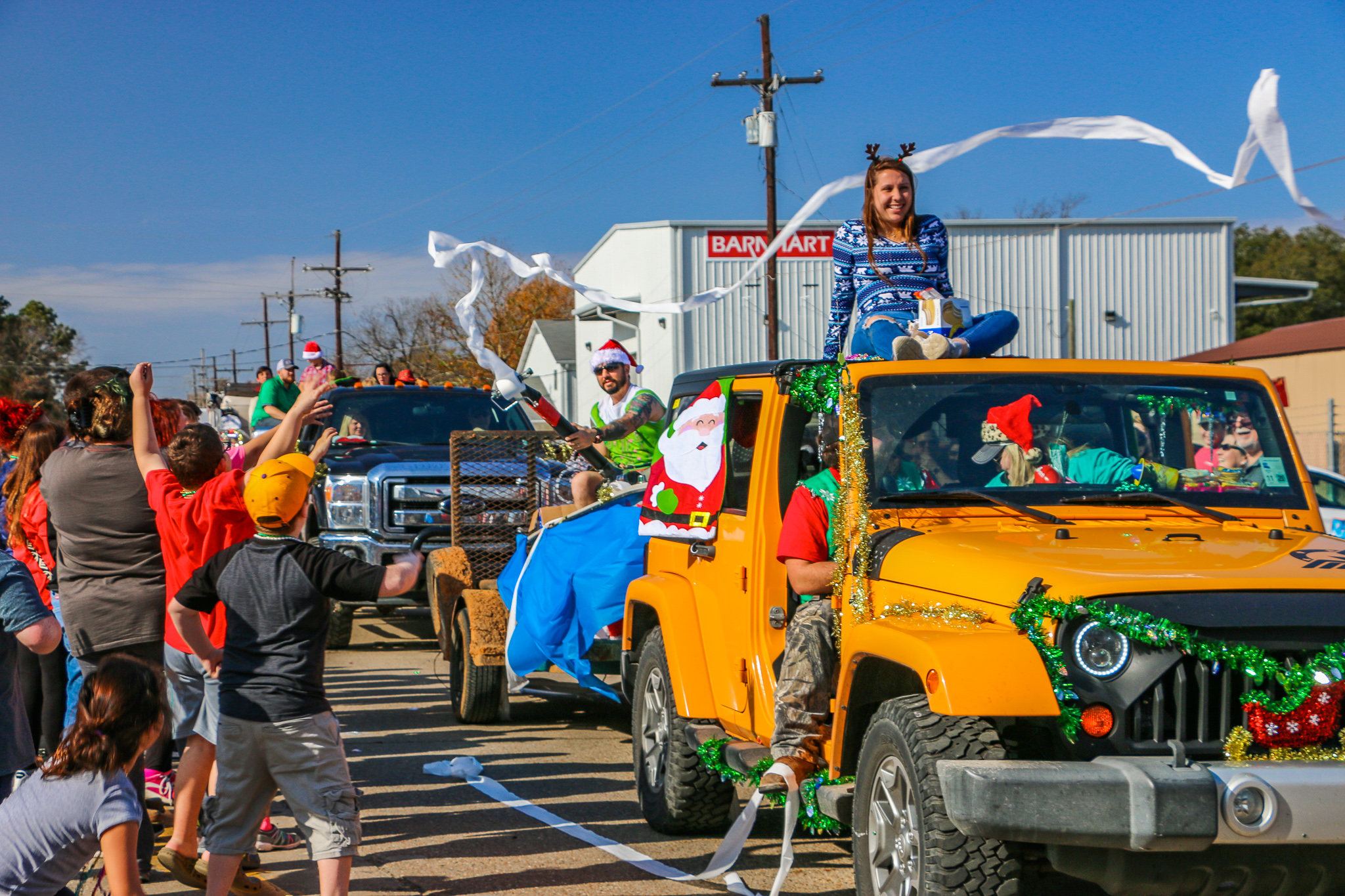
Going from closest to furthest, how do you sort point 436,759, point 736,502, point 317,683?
point 317,683
point 736,502
point 436,759

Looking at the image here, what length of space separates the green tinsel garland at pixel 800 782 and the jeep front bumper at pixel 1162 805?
1153 millimetres

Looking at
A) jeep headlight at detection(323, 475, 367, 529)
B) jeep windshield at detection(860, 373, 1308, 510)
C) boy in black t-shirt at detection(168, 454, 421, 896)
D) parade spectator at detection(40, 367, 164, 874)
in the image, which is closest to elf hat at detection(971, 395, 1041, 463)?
jeep windshield at detection(860, 373, 1308, 510)

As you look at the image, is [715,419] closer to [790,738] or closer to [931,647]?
[790,738]

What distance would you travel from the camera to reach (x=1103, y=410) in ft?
15.4

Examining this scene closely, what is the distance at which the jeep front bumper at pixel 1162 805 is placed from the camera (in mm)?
2979

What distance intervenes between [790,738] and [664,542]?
1875mm

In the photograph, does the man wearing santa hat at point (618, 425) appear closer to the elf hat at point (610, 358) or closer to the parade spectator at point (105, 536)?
the elf hat at point (610, 358)

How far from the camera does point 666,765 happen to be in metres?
5.64

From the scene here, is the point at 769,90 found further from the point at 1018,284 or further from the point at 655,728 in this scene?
the point at 655,728

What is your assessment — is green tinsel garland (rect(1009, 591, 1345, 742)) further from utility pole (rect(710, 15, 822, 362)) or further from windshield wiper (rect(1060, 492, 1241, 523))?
utility pole (rect(710, 15, 822, 362))

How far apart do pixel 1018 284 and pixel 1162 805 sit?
38455 mm

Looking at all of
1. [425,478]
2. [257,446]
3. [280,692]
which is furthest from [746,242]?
[280,692]

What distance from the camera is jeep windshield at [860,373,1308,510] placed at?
445 centimetres

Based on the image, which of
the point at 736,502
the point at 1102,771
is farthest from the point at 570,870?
the point at 1102,771
